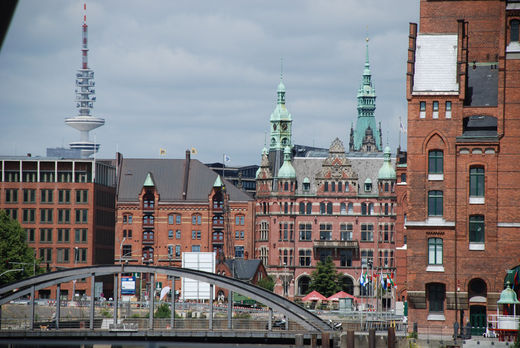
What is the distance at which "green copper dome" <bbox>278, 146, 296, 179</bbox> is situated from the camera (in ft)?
508

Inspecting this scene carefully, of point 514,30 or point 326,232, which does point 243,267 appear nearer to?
point 326,232

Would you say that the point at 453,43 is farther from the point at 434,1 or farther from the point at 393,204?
the point at 393,204

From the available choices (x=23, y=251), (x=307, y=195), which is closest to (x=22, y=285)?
(x=23, y=251)

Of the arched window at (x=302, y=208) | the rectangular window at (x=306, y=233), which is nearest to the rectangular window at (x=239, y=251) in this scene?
the rectangular window at (x=306, y=233)

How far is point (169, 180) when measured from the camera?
15775cm

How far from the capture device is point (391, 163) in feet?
502

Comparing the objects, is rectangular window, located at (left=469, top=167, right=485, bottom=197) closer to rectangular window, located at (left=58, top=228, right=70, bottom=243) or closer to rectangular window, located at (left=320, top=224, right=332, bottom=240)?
rectangular window, located at (left=58, top=228, right=70, bottom=243)

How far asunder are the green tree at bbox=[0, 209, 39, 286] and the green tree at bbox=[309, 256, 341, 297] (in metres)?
48.1

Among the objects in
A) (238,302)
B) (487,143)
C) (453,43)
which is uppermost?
(453,43)

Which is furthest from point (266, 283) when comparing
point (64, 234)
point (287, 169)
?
point (64, 234)

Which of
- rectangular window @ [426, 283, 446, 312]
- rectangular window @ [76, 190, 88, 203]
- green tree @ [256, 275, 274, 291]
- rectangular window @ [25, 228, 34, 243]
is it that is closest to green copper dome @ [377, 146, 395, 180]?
green tree @ [256, 275, 274, 291]

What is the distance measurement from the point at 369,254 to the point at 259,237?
58.6ft

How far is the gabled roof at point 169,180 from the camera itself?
509 ft

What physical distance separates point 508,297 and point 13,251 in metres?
64.6
